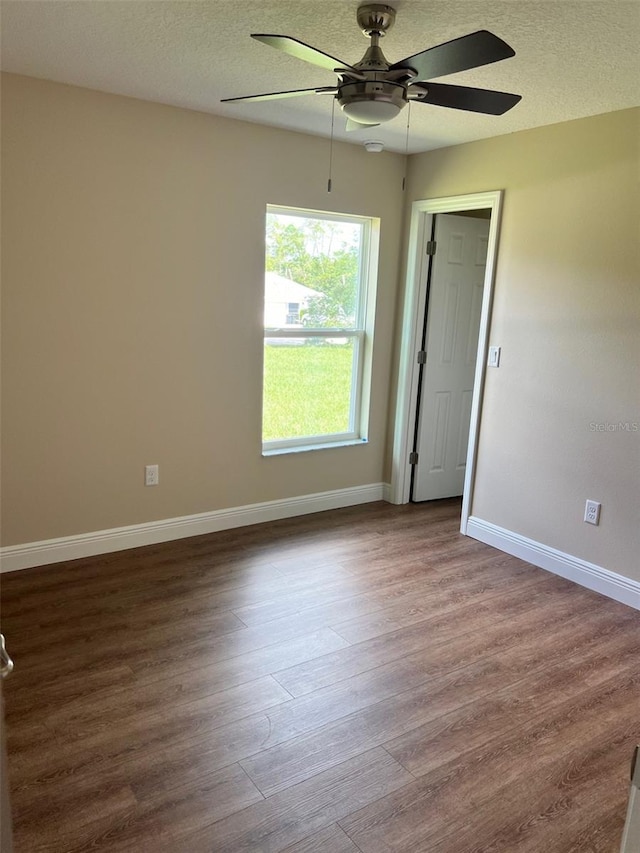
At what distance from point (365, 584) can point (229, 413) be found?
1328 millimetres

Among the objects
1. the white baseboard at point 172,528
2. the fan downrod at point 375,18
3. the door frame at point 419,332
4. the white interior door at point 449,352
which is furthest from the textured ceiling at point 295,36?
the white baseboard at point 172,528

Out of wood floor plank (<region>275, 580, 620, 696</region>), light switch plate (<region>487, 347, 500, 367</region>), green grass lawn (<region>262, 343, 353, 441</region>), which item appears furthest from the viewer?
green grass lawn (<region>262, 343, 353, 441</region>)

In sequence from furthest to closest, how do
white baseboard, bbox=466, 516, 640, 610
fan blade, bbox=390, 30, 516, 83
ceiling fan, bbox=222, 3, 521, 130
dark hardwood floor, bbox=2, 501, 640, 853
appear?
white baseboard, bbox=466, 516, 640, 610, dark hardwood floor, bbox=2, 501, 640, 853, ceiling fan, bbox=222, 3, 521, 130, fan blade, bbox=390, 30, 516, 83

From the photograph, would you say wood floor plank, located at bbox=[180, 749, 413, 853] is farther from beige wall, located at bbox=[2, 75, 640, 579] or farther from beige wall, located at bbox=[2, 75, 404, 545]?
beige wall, located at bbox=[2, 75, 404, 545]

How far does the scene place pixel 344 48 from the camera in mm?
2326

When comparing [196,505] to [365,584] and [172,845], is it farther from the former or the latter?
[172,845]

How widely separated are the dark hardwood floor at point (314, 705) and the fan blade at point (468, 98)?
2.16m

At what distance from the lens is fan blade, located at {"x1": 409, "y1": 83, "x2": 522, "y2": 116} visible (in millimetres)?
1974

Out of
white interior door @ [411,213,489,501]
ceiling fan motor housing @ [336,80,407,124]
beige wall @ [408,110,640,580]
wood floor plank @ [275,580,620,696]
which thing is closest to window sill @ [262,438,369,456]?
white interior door @ [411,213,489,501]

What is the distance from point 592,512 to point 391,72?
243 cm

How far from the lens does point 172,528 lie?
3.68 metres

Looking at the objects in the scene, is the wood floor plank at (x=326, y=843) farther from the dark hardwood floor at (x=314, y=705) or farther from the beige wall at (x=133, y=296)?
the beige wall at (x=133, y=296)

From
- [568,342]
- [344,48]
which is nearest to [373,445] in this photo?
[568,342]

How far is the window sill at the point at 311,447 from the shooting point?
13.2 feet
